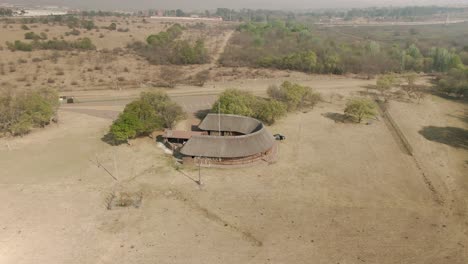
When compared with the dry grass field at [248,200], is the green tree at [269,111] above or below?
above

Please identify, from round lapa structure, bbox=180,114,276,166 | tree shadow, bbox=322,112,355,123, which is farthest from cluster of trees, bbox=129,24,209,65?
round lapa structure, bbox=180,114,276,166

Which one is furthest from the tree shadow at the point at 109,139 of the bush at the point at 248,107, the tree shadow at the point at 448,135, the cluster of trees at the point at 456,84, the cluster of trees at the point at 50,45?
the cluster of trees at the point at 50,45

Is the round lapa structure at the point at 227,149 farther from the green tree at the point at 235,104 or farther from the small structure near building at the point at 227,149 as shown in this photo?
the green tree at the point at 235,104

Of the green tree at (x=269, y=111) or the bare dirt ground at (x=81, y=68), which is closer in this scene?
→ the green tree at (x=269, y=111)

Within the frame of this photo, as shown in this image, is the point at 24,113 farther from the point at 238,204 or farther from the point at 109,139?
the point at 238,204

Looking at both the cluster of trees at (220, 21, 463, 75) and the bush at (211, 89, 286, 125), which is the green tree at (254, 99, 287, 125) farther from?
the cluster of trees at (220, 21, 463, 75)
